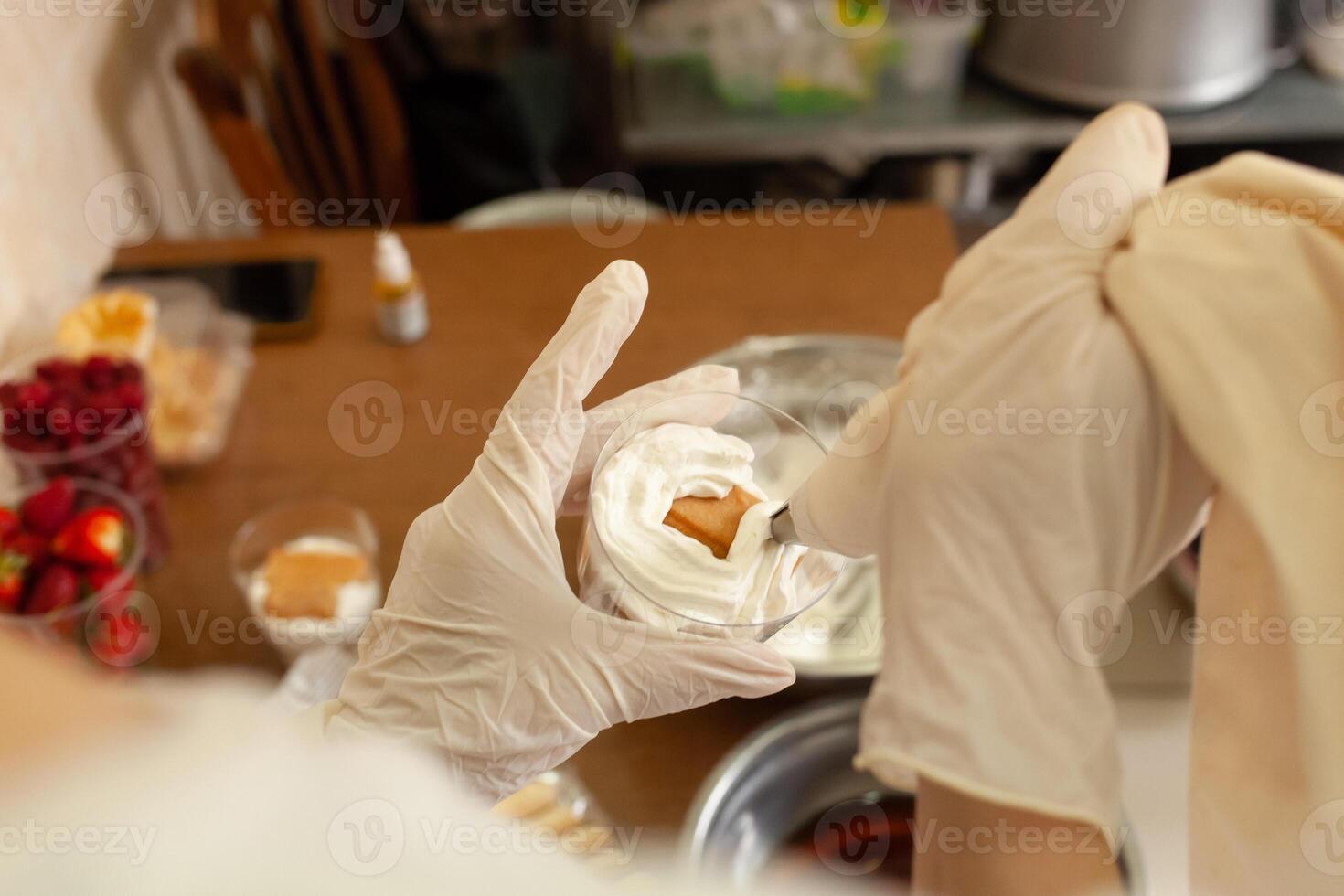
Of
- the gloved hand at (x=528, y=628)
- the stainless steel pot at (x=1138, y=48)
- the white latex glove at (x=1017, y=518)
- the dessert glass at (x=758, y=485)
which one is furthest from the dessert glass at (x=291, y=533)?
the stainless steel pot at (x=1138, y=48)

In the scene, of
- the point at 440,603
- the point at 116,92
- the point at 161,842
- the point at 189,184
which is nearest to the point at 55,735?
the point at 161,842

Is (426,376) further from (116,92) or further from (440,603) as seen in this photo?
(116,92)

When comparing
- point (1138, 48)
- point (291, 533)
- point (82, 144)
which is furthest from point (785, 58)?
point (291, 533)

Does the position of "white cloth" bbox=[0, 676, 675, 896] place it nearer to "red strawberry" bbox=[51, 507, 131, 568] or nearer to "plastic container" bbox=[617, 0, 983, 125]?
"red strawberry" bbox=[51, 507, 131, 568]

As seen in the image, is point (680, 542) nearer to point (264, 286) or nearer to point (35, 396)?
point (35, 396)

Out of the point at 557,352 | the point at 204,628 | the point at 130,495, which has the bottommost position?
the point at 204,628
